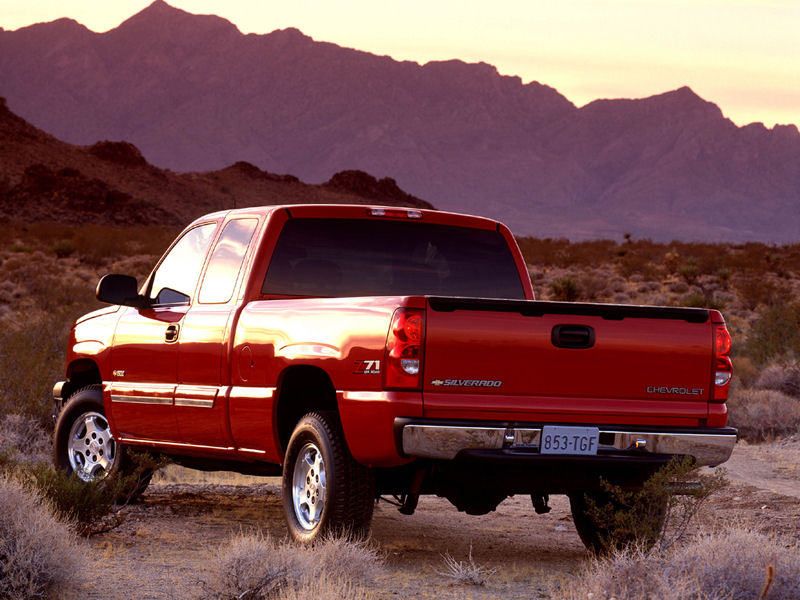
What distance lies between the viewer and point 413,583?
735cm

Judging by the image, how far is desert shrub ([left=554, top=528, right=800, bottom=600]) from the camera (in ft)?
19.2

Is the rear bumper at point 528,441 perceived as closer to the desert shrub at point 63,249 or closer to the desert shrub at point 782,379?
the desert shrub at point 782,379

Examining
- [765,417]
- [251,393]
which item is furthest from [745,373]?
[251,393]

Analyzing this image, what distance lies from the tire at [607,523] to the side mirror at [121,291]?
3.48 metres

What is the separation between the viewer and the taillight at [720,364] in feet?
24.6

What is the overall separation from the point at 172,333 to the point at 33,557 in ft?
9.16

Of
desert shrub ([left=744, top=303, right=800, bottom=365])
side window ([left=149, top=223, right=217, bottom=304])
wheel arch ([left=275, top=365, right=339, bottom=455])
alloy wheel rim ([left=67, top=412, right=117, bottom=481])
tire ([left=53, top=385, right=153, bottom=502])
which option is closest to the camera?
wheel arch ([left=275, top=365, right=339, bottom=455])

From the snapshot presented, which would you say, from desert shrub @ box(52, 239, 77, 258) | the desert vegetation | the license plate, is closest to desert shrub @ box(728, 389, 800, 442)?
the desert vegetation

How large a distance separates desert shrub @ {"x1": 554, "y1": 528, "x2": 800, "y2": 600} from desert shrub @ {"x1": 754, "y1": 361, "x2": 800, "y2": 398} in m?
12.7

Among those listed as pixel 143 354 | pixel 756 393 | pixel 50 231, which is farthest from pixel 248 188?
pixel 143 354

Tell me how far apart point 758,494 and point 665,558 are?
4.91 meters

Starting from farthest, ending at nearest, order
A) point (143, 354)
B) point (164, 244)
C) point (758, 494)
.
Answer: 1. point (164, 244)
2. point (758, 494)
3. point (143, 354)

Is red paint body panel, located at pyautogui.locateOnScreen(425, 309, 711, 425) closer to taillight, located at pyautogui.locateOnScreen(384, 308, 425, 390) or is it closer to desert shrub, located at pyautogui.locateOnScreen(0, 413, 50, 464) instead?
taillight, located at pyautogui.locateOnScreen(384, 308, 425, 390)

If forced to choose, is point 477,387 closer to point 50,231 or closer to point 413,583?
point 413,583
